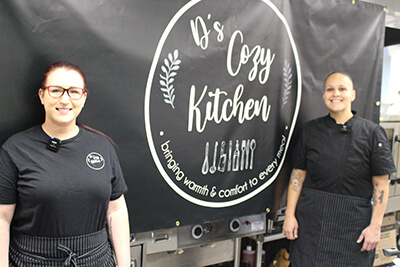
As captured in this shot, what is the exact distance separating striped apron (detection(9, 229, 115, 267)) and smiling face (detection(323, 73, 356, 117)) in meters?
1.50

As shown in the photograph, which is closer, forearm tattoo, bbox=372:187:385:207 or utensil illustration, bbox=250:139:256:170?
forearm tattoo, bbox=372:187:385:207

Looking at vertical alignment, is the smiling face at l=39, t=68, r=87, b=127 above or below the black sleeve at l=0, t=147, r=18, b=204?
above

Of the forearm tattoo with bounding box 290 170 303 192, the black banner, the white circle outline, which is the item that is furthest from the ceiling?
the forearm tattoo with bounding box 290 170 303 192

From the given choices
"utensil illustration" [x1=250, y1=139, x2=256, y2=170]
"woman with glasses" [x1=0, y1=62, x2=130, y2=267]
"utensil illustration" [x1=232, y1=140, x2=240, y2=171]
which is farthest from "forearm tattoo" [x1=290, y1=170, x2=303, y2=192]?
"woman with glasses" [x1=0, y1=62, x2=130, y2=267]

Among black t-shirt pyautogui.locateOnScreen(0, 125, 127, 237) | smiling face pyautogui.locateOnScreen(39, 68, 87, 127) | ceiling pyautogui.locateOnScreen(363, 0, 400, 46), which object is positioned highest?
ceiling pyautogui.locateOnScreen(363, 0, 400, 46)

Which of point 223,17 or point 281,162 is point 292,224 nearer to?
point 281,162

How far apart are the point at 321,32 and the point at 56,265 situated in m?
2.09

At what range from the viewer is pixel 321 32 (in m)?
2.49

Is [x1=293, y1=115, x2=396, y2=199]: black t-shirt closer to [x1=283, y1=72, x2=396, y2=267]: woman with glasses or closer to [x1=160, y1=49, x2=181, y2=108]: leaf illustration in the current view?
[x1=283, y1=72, x2=396, y2=267]: woman with glasses

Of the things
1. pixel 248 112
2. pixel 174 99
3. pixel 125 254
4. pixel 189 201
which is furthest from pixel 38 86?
pixel 248 112

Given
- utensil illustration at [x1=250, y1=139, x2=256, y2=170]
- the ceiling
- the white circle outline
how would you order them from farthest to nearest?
the ceiling < utensil illustration at [x1=250, y1=139, x2=256, y2=170] < the white circle outline

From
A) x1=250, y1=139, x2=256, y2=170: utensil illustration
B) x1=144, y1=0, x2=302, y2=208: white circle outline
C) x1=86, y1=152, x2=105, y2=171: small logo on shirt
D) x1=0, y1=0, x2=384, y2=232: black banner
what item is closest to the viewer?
x1=86, y1=152, x2=105, y2=171: small logo on shirt

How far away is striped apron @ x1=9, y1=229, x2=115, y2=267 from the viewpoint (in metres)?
1.37

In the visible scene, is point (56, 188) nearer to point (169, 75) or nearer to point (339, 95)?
point (169, 75)
